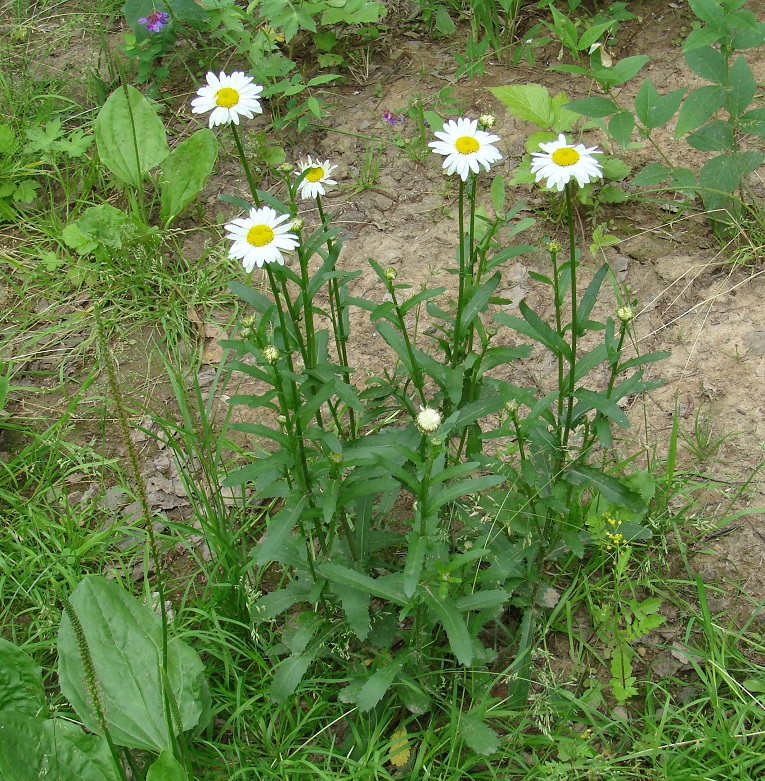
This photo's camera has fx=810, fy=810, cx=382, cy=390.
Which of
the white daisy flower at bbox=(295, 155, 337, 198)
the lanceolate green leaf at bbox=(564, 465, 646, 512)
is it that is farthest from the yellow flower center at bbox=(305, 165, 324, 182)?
the lanceolate green leaf at bbox=(564, 465, 646, 512)

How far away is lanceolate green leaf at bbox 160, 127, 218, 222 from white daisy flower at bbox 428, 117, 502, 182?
1666 millimetres

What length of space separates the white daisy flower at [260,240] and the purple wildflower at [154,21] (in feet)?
7.41

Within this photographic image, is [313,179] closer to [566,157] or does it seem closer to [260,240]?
[260,240]

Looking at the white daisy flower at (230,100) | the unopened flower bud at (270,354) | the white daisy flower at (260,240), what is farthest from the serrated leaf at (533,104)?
the unopened flower bud at (270,354)

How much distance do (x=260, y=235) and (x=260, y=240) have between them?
0.5 inches

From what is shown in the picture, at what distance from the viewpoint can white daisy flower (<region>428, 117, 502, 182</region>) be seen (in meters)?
1.81

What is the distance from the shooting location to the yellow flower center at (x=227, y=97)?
1.81 meters

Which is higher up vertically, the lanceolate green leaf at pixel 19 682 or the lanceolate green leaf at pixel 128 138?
the lanceolate green leaf at pixel 128 138

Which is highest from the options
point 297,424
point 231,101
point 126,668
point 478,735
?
point 231,101

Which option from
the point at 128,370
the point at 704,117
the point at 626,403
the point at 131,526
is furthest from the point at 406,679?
the point at 704,117

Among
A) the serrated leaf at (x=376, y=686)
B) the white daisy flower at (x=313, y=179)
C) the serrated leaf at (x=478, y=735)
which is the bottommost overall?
the serrated leaf at (x=478, y=735)

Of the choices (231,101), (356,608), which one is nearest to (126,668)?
(356,608)

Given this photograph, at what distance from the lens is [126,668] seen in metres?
2.00

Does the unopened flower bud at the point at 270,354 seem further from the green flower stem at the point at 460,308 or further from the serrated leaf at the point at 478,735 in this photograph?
the serrated leaf at the point at 478,735
